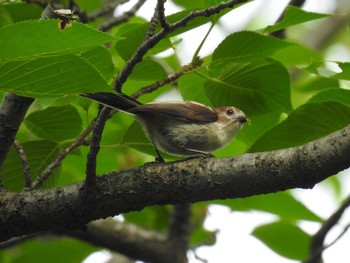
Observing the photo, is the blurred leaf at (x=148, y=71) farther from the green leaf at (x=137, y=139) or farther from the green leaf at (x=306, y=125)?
the green leaf at (x=306, y=125)

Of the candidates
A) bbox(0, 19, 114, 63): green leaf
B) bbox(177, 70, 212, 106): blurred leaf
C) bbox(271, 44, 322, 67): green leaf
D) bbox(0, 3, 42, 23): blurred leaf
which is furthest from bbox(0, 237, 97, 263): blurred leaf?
bbox(0, 19, 114, 63): green leaf

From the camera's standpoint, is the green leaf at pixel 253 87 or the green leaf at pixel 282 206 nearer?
the green leaf at pixel 253 87

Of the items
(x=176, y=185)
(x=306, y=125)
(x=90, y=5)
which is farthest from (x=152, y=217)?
(x=176, y=185)

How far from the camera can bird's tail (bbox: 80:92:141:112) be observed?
3.60 meters

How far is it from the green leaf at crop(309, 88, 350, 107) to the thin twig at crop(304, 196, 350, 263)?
3.44 ft

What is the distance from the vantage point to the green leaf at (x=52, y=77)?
8.31 ft

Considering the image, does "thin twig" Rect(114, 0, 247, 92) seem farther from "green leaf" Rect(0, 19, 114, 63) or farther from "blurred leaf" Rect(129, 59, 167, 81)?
"blurred leaf" Rect(129, 59, 167, 81)

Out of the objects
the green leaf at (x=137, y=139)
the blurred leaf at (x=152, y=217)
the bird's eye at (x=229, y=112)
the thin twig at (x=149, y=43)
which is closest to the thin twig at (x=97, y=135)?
the thin twig at (x=149, y=43)

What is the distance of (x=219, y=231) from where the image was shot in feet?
18.2

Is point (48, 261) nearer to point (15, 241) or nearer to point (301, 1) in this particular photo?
point (15, 241)

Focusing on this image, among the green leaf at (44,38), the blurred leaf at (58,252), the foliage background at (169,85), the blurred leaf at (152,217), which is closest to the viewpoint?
the green leaf at (44,38)

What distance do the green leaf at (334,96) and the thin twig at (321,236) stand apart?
41.2 inches

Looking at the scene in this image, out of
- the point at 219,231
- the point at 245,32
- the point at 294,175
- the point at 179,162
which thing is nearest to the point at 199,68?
the point at 245,32

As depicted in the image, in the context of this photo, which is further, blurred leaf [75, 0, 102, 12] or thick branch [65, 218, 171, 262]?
blurred leaf [75, 0, 102, 12]
